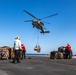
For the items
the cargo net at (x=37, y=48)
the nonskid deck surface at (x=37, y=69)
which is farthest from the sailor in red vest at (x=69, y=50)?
the cargo net at (x=37, y=48)

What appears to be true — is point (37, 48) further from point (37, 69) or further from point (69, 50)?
point (37, 69)

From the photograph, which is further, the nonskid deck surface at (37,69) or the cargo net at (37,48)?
the cargo net at (37,48)

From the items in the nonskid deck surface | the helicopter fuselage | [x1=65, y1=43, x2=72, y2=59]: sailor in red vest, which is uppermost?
the helicopter fuselage

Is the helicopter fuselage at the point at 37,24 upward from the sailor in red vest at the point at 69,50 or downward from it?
upward

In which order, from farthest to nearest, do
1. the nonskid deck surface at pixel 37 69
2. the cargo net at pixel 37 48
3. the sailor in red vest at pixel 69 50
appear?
the cargo net at pixel 37 48
the sailor in red vest at pixel 69 50
the nonskid deck surface at pixel 37 69

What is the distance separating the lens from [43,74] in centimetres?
1270

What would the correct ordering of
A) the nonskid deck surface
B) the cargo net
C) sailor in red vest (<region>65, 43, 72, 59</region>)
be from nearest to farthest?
the nonskid deck surface < sailor in red vest (<region>65, 43, 72, 59</region>) < the cargo net

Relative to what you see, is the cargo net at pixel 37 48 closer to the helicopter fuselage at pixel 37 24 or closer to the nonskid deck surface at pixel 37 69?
the helicopter fuselage at pixel 37 24

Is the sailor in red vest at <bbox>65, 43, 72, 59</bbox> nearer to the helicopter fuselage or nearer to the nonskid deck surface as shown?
the nonskid deck surface

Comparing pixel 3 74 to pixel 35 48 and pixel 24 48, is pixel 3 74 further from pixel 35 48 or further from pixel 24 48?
pixel 35 48

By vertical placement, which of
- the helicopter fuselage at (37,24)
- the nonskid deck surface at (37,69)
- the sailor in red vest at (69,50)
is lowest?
the nonskid deck surface at (37,69)

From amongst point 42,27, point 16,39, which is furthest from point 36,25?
point 16,39

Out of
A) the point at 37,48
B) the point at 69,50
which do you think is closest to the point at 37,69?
the point at 69,50

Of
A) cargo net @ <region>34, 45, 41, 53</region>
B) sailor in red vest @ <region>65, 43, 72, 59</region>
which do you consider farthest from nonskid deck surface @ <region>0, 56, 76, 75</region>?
cargo net @ <region>34, 45, 41, 53</region>
